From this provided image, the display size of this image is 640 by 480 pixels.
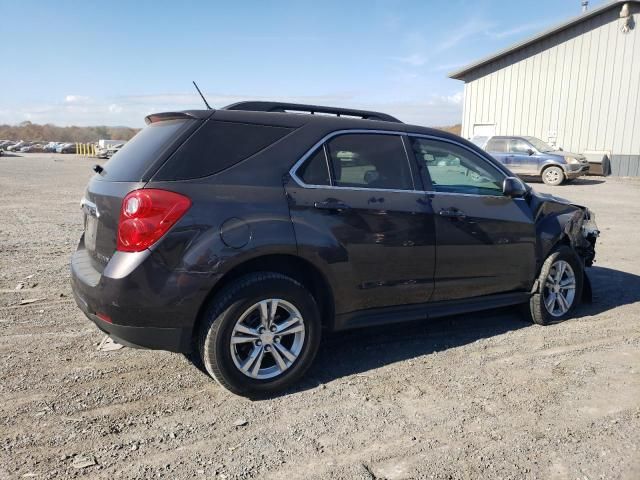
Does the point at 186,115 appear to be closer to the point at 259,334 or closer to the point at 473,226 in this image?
the point at 259,334

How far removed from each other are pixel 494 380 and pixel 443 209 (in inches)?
52.4

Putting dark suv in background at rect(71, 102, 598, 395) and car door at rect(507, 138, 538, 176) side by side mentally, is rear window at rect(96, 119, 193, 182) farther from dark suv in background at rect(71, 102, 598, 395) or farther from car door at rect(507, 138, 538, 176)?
car door at rect(507, 138, 538, 176)

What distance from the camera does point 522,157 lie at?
21.4 m

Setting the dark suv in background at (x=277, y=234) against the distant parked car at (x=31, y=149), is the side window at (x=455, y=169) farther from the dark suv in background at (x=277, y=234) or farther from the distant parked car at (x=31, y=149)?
the distant parked car at (x=31, y=149)

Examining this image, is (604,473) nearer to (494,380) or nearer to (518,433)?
(518,433)

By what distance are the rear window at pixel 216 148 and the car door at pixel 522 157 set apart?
1950 centimetres

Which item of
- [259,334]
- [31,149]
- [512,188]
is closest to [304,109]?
[259,334]

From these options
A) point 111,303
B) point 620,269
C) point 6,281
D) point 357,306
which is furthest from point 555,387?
point 6,281

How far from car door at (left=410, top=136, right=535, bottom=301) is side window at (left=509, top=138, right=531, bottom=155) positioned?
18.0 metres

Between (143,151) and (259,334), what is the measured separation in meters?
1.43

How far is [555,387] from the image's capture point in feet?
12.4

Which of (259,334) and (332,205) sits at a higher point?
(332,205)

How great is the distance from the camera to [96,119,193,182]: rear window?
11.2ft

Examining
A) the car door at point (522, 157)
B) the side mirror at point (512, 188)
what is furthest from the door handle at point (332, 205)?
the car door at point (522, 157)
